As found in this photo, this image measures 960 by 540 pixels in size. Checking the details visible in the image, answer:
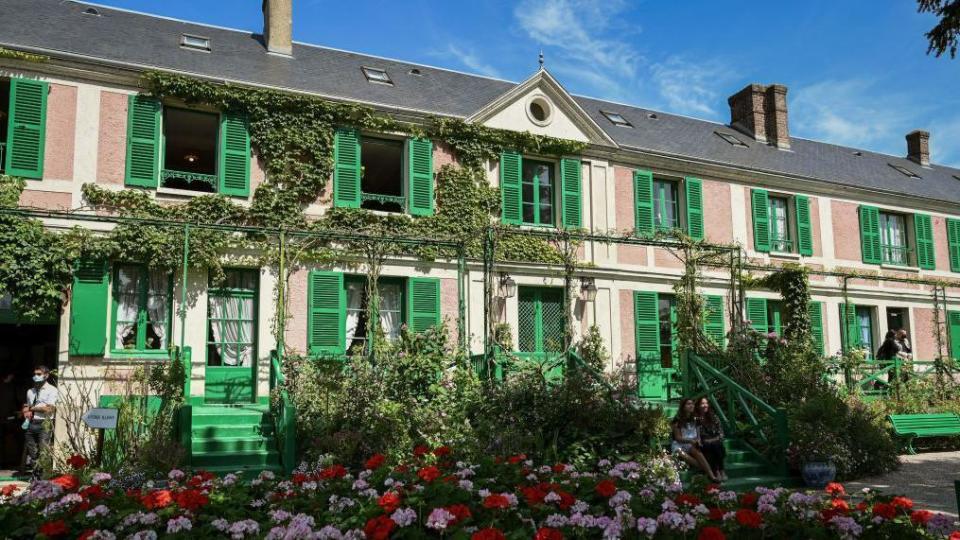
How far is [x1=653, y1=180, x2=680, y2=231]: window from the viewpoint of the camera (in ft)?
48.2

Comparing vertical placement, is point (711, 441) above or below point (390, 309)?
below

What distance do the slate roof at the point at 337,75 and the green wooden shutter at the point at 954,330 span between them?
9.40 ft

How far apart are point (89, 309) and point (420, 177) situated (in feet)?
17.6

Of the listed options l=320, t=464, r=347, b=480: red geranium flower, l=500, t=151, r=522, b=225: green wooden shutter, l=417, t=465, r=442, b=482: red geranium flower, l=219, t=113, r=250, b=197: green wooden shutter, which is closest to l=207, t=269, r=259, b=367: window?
l=219, t=113, r=250, b=197: green wooden shutter

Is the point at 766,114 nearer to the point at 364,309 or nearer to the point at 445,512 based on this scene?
the point at 364,309

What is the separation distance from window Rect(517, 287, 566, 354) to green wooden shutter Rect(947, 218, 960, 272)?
1131 cm

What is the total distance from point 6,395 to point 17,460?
1.09 meters

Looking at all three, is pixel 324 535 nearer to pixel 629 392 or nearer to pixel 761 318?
pixel 629 392

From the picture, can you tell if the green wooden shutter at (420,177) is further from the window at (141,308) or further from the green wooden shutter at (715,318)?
the green wooden shutter at (715,318)

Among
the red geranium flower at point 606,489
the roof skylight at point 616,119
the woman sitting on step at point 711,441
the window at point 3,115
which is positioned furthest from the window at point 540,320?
the red geranium flower at point 606,489

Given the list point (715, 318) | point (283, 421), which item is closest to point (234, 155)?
point (283, 421)

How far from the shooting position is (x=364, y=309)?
38.8 feet

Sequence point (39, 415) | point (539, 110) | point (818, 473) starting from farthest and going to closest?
point (539, 110)
point (39, 415)
point (818, 473)

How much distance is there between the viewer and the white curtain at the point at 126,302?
1036 centimetres
